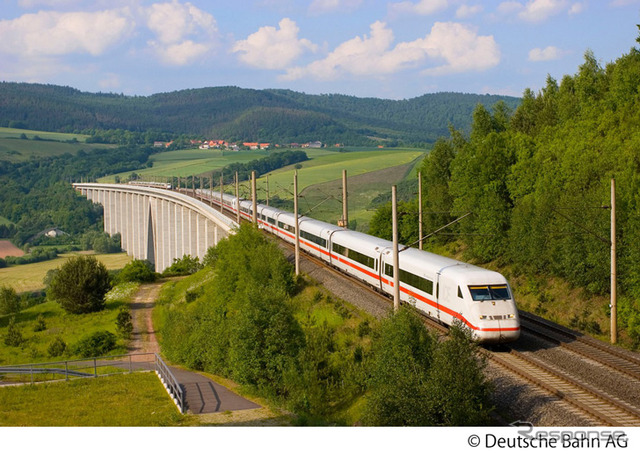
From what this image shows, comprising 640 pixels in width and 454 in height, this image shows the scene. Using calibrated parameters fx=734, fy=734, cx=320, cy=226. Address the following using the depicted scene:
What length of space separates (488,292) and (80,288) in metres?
44.7

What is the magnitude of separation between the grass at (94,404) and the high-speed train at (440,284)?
34.1 feet

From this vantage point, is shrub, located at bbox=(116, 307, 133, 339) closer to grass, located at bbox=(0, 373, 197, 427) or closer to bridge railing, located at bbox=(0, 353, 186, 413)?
bridge railing, located at bbox=(0, 353, 186, 413)

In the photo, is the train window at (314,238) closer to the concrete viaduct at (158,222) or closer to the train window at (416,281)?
the train window at (416,281)

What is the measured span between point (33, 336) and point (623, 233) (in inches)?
1715

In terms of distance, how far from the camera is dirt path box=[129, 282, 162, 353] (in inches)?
1999

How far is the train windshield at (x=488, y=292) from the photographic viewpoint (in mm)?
27016

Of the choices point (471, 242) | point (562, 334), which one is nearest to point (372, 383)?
point (562, 334)

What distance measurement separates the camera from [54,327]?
195 feet

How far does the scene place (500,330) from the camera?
87.0 ft

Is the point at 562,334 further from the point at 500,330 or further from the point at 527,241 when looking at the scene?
the point at 527,241

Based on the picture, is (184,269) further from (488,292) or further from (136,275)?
(488,292)

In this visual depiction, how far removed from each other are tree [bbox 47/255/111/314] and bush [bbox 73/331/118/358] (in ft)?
40.5

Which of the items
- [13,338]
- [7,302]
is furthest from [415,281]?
[7,302]

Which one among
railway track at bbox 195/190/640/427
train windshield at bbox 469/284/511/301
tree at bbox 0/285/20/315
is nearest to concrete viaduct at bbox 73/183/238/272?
tree at bbox 0/285/20/315
